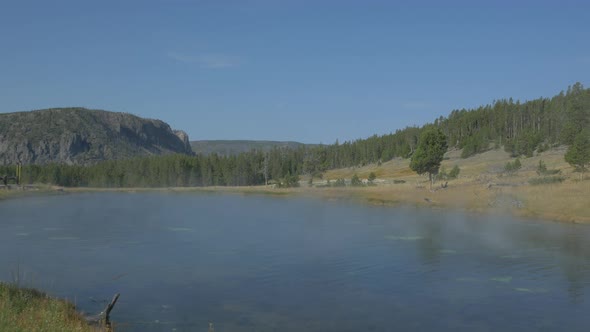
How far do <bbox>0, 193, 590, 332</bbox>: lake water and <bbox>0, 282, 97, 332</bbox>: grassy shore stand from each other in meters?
1.85

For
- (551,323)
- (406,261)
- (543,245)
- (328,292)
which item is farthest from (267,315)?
(543,245)

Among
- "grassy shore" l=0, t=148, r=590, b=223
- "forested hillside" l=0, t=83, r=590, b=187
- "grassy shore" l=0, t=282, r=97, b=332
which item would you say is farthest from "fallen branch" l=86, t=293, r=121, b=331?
"forested hillside" l=0, t=83, r=590, b=187

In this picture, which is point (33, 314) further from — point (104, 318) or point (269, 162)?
point (269, 162)

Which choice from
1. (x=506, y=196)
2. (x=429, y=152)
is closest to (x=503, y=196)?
(x=506, y=196)

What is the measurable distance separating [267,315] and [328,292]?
4263mm

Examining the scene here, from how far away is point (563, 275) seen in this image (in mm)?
26344

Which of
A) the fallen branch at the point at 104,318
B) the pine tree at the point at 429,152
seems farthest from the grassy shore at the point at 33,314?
the pine tree at the point at 429,152

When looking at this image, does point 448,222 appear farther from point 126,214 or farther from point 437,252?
point 126,214

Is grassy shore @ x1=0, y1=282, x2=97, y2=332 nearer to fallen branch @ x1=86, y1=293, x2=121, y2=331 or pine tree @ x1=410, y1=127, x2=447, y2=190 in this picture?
fallen branch @ x1=86, y1=293, x2=121, y2=331

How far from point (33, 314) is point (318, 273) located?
47.6ft

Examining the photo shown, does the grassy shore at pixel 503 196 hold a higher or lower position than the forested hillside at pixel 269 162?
lower

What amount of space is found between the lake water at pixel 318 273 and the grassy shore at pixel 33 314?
6.06 ft

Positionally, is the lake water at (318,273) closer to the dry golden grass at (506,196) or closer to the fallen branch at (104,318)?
the fallen branch at (104,318)

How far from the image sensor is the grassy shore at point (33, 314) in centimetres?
1304
